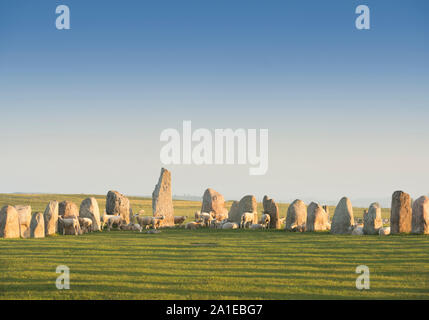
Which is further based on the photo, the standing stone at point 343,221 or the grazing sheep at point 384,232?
the standing stone at point 343,221

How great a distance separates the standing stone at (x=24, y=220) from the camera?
23.8 meters

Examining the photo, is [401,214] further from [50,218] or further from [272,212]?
[50,218]

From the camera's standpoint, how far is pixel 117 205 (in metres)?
33.0

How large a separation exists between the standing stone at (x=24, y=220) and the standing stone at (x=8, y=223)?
45 cm

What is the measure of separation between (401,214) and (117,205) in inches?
750

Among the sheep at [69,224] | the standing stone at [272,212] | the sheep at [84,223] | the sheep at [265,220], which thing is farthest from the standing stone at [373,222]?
Answer: the sheep at [69,224]

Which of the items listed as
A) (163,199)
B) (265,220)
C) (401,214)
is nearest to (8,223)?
(163,199)

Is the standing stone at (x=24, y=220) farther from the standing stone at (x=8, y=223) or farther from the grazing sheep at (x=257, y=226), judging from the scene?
the grazing sheep at (x=257, y=226)

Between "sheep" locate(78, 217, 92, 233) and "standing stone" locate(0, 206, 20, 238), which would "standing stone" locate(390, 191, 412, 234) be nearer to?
"sheep" locate(78, 217, 92, 233)

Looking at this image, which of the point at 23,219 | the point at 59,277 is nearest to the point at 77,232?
the point at 23,219

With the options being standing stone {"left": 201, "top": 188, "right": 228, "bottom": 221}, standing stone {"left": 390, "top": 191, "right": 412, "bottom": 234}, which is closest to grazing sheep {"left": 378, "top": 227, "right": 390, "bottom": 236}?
standing stone {"left": 390, "top": 191, "right": 412, "bottom": 234}

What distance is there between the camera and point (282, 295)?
9.98m

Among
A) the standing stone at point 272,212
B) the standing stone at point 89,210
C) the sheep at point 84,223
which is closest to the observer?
the sheep at point 84,223
